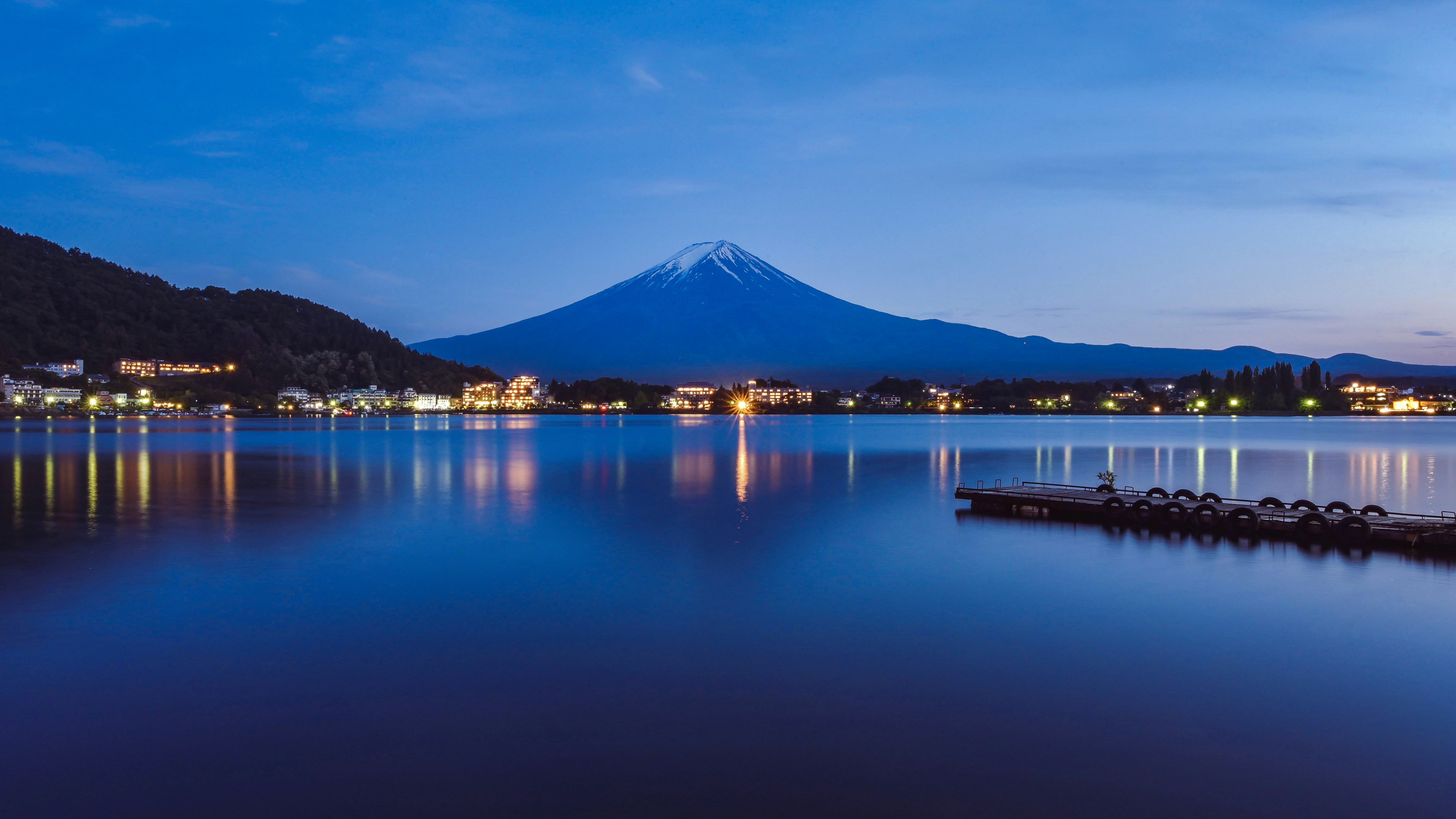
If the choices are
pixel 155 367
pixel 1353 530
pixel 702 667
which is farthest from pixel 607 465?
pixel 155 367

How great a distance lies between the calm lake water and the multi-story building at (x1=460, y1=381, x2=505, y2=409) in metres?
168

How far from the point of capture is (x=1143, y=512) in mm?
18688

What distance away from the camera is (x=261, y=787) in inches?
232

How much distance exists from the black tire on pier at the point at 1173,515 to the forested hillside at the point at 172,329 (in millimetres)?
143484

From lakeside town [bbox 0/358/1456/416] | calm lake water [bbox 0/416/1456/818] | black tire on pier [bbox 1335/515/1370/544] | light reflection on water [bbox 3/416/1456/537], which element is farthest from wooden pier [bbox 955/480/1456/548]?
lakeside town [bbox 0/358/1456/416]

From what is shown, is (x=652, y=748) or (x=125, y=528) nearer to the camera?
(x=652, y=748)

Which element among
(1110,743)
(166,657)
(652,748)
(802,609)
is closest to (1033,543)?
(802,609)

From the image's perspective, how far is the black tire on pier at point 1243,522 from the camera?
1733 cm

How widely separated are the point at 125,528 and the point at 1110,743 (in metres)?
18.0

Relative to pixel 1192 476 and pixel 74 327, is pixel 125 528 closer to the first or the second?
pixel 1192 476

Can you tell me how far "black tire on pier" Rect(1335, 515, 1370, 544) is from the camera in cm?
1600

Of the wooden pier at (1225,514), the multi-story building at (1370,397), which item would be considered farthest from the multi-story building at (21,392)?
the multi-story building at (1370,397)

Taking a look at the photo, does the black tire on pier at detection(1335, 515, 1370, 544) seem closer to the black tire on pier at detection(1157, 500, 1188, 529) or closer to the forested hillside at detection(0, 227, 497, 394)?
the black tire on pier at detection(1157, 500, 1188, 529)

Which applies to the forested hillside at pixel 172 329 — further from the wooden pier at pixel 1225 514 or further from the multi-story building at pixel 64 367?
the wooden pier at pixel 1225 514
